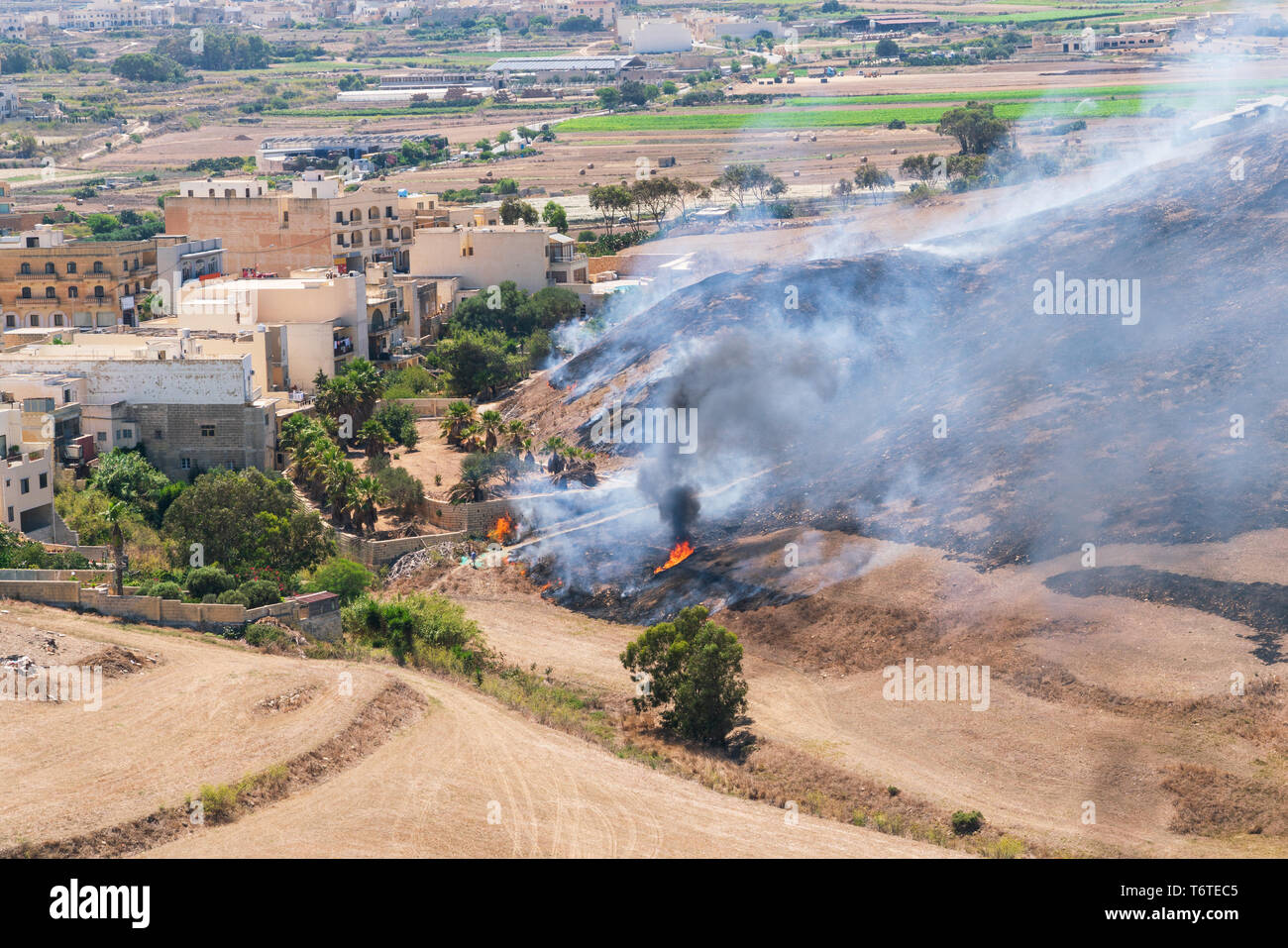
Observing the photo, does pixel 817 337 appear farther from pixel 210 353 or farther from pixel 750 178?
pixel 750 178

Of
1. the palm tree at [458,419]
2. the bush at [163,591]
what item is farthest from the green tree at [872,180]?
the bush at [163,591]

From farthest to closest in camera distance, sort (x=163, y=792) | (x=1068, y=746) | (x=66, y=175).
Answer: (x=66, y=175)
(x=1068, y=746)
(x=163, y=792)

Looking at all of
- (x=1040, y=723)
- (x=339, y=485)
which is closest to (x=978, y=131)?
(x=339, y=485)

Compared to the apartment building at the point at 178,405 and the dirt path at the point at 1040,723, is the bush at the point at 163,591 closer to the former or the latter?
the dirt path at the point at 1040,723

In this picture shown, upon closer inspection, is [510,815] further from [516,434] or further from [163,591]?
[516,434]

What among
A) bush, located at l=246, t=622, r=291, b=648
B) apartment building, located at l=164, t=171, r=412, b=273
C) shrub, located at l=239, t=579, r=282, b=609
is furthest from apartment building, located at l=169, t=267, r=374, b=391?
bush, located at l=246, t=622, r=291, b=648
